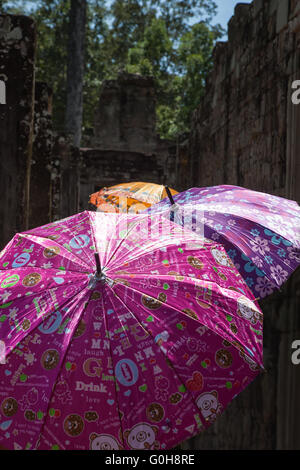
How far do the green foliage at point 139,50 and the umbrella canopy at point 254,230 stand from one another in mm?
16841

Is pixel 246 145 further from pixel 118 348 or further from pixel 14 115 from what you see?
pixel 118 348

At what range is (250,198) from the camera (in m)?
2.66

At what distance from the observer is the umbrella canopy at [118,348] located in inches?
58.5

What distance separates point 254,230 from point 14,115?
9.00 feet

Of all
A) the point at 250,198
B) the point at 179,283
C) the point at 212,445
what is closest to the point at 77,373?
the point at 179,283

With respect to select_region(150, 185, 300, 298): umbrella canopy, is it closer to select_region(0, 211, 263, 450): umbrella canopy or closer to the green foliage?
select_region(0, 211, 263, 450): umbrella canopy

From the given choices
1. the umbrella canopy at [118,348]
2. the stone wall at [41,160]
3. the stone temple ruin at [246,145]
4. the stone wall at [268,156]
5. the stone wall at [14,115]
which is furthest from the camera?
the stone wall at [41,160]

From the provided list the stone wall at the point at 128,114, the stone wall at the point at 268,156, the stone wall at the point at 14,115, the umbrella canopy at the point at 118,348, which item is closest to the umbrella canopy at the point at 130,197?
the stone wall at the point at 268,156

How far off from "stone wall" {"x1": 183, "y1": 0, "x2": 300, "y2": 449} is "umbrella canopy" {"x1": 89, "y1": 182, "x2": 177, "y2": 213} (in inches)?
37.8

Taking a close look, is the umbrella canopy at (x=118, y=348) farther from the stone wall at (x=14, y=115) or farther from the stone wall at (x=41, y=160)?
the stone wall at (x=41, y=160)

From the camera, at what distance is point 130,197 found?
17.0 feet

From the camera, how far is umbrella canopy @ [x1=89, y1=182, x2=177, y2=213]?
16.4 feet

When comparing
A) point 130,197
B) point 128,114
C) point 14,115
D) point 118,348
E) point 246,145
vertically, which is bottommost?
point 118,348

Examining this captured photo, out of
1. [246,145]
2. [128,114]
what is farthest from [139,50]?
[246,145]
